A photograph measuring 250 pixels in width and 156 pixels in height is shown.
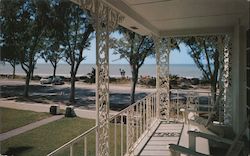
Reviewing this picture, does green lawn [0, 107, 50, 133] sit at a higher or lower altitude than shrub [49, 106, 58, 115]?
lower

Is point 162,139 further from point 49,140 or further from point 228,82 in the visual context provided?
point 49,140

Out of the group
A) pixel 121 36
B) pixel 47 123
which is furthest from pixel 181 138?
pixel 121 36

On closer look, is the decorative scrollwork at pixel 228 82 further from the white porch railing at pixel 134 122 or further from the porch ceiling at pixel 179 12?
the white porch railing at pixel 134 122

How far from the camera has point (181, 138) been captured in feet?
18.4

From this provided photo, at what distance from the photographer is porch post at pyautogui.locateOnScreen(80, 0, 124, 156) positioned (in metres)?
3.42

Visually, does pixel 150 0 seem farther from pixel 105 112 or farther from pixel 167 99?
pixel 167 99

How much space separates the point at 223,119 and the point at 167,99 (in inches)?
58.2

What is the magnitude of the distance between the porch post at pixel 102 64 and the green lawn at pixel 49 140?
4705 millimetres

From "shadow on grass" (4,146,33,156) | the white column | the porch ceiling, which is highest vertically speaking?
the porch ceiling

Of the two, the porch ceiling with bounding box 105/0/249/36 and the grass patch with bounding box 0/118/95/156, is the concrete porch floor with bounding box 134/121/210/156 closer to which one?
the porch ceiling with bounding box 105/0/249/36

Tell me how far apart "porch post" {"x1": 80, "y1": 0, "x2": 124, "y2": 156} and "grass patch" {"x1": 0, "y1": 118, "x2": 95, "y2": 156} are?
5768 mm

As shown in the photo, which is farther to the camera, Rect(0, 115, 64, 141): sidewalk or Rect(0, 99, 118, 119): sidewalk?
Rect(0, 99, 118, 119): sidewalk

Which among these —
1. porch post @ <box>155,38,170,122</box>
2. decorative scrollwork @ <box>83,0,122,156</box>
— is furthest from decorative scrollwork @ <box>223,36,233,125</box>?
decorative scrollwork @ <box>83,0,122,156</box>

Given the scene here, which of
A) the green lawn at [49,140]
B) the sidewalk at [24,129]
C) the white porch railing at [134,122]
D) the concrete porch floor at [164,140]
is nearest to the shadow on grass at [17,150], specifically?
the green lawn at [49,140]
